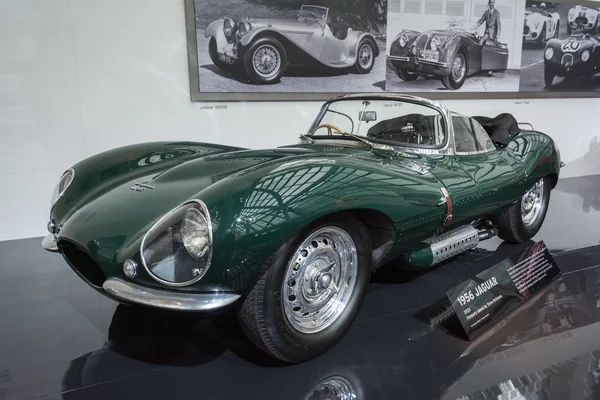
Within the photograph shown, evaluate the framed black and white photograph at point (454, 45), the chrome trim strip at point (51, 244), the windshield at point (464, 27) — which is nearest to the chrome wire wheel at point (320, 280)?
the chrome trim strip at point (51, 244)

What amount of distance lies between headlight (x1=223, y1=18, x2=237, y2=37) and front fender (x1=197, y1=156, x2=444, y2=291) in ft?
9.72

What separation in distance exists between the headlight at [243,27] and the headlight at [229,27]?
0.17 feet

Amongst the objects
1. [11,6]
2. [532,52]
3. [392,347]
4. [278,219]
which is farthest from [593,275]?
[11,6]

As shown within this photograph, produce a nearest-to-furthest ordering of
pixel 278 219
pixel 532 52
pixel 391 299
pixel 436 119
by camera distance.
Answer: pixel 278 219, pixel 391 299, pixel 436 119, pixel 532 52

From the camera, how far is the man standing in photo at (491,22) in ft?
19.3

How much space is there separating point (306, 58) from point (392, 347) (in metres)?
3.63

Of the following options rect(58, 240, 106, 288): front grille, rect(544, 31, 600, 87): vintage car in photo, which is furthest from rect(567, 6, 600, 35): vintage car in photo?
rect(58, 240, 106, 288): front grille

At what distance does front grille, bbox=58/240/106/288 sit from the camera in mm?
1871

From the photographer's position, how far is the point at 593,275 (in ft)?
9.57

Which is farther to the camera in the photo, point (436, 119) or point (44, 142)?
point (44, 142)

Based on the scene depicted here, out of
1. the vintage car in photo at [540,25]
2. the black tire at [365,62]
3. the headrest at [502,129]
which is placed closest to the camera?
the headrest at [502,129]

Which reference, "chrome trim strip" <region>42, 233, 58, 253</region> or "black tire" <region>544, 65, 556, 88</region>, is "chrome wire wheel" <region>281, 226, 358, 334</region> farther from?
"black tire" <region>544, 65, 556, 88</region>

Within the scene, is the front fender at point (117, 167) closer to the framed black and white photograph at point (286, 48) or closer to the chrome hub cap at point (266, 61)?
the framed black and white photograph at point (286, 48)

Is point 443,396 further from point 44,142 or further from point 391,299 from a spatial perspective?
point 44,142
